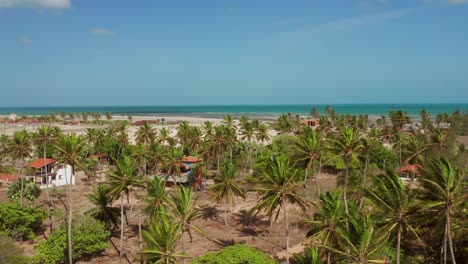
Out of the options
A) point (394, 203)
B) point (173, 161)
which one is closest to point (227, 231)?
point (173, 161)

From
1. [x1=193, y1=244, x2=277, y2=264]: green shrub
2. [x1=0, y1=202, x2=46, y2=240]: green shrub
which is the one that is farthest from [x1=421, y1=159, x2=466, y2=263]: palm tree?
[x1=0, y1=202, x2=46, y2=240]: green shrub

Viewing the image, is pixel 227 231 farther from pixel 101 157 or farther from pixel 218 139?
pixel 101 157

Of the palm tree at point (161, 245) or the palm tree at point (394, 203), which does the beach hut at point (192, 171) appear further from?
the palm tree at point (394, 203)

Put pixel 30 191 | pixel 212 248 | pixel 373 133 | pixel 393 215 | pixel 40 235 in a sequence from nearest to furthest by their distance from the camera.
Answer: pixel 393 215 < pixel 212 248 < pixel 40 235 < pixel 30 191 < pixel 373 133

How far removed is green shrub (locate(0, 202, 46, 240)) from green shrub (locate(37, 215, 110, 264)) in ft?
20.7

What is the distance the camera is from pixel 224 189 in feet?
143

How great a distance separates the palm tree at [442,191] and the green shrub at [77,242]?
1047 inches

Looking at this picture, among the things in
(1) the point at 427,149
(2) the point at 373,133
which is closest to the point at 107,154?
(2) the point at 373,133

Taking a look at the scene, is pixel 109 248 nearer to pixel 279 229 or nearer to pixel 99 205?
pixel 99 205

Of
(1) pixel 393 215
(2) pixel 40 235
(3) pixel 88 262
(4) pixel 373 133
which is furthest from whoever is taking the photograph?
(4) pixel 373 133

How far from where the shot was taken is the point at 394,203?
2394 centimetres

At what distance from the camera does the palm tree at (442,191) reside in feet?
75.3

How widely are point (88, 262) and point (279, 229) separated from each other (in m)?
19.9

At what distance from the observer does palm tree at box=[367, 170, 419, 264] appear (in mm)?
23698
